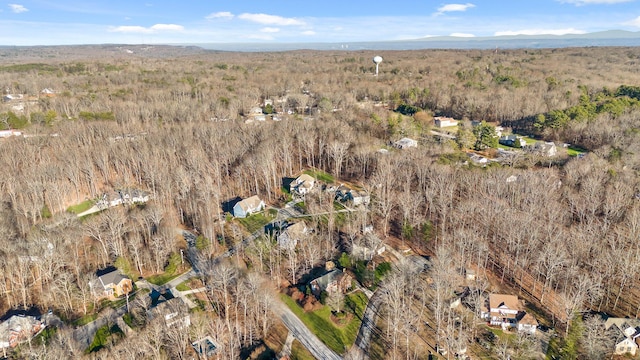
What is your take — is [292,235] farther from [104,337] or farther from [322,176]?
[322,176]

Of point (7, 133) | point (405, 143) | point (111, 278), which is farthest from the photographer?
point (7, 133)

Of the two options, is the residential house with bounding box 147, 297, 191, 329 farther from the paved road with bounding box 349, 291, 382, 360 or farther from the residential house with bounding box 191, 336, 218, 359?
the paved road with bounding box 349, 291, 382, 360

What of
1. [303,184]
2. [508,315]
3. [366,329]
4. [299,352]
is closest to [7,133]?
[303,184]

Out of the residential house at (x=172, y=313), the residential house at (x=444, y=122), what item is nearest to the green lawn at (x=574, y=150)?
the residential house at (x=444, y=122)

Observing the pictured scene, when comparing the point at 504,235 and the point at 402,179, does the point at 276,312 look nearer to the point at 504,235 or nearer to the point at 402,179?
the point at 504,235

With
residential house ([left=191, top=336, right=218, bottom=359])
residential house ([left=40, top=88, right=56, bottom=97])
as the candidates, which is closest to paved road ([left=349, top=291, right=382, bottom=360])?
residential house ([left=191, top=336, right=218, bottom=359])

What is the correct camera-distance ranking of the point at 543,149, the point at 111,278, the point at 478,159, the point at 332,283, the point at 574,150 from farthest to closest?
the point at 574,150 → the point at 543,149 → the point at 478,159 → the point at 111,278 → the point at 332,283
